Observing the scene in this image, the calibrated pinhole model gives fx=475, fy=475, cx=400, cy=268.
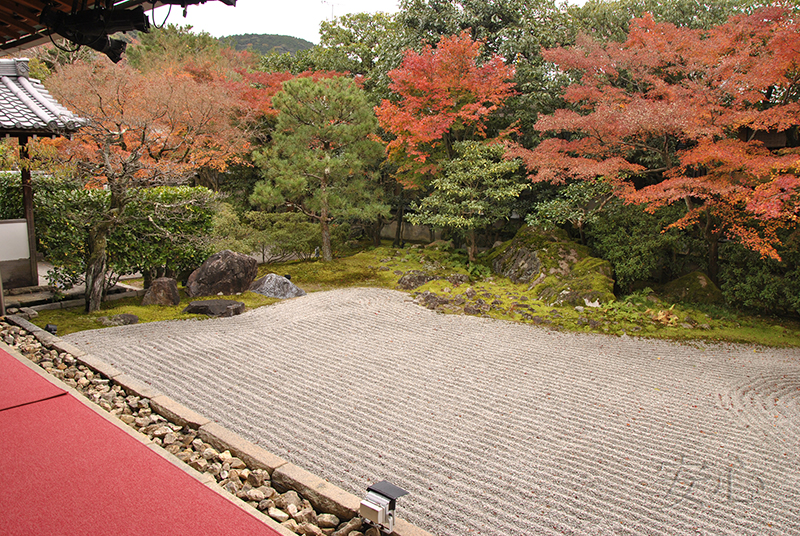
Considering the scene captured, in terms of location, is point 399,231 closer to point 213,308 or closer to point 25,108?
point 213,308

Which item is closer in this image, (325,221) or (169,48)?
(325,221)

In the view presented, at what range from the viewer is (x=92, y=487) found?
3.02 m

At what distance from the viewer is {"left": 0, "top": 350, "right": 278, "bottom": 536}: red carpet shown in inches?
107

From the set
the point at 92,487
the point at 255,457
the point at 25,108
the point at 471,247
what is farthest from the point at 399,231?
the point at 92,487

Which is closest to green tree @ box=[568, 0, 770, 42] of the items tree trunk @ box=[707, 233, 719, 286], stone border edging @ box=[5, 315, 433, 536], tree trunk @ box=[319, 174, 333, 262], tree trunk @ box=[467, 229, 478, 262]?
tree trunk @ box=[707, 233, 719, 286]

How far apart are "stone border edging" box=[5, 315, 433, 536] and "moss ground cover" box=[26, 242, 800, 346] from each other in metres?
2.73

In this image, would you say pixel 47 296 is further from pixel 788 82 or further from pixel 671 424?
pixel 788 82

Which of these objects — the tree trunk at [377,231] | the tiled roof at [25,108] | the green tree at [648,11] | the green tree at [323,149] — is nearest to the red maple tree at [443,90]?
the green tree at [323,149]

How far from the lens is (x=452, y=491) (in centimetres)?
353

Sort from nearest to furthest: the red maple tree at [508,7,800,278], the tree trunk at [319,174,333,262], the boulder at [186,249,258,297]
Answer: the red maple tree at [508,7,800,278]
the boulder at [186,249,258,297]
the tree trunk at [319,174,333,262]

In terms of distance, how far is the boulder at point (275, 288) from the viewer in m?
9.60

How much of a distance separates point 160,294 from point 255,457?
5815 mm

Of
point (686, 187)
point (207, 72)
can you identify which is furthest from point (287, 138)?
point (686, 187)

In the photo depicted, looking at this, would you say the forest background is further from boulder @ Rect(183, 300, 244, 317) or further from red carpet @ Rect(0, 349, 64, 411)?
red carpet @ Rect(0, 349, 64, 411)
